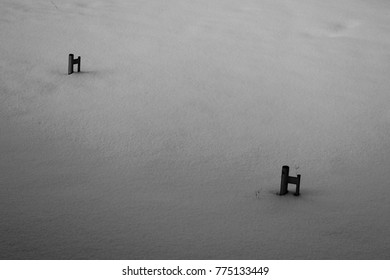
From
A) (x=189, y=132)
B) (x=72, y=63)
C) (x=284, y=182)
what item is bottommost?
(x=284, y=182)

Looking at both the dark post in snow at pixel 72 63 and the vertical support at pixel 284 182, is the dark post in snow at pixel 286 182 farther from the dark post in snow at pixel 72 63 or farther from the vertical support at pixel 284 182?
the dark post in snow at pixel 72 63

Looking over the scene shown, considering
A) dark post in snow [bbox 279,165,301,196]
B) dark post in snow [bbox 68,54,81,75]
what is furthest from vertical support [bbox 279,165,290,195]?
dark post in snow [bbox 68,54,81,75]

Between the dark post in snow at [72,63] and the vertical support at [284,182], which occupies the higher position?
the dark post in snow at [72,63]

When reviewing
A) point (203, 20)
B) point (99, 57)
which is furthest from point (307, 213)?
point (203, 20)

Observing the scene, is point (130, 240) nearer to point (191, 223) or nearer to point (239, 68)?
point (191, 223)

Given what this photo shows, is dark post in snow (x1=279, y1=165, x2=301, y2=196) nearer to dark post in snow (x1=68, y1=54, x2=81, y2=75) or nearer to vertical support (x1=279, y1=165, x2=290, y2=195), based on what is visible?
vertical support (x1=279, y1=165, x2=290, y2=195)

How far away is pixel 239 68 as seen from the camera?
4.77 metres

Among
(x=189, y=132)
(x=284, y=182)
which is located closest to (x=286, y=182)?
(x=284, y=182)

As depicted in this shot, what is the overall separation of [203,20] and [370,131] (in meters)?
2.78

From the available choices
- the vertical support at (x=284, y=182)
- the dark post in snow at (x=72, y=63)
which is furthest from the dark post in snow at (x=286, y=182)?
the dark post in snow at (x=72, y=63)

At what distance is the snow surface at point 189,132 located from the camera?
2.58 m

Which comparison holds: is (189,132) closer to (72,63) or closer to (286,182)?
(286,182)

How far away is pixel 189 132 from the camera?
3.71 meters
